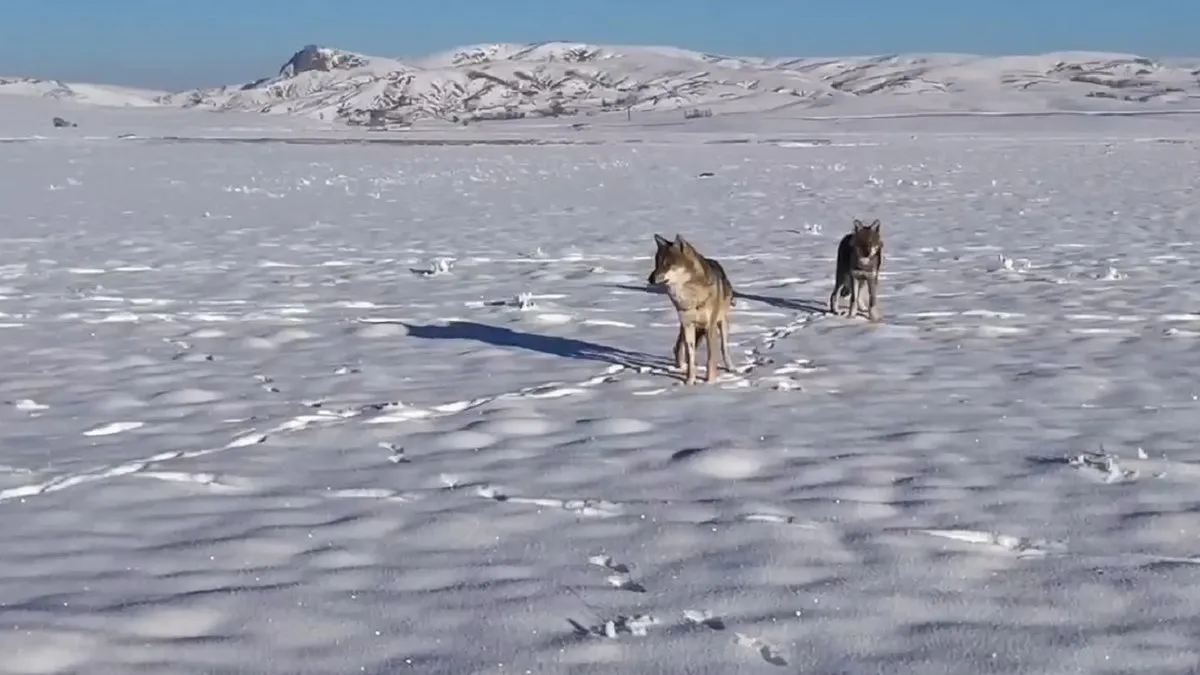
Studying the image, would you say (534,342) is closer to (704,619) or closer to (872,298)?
(872,298)

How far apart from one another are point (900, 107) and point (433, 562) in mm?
105784

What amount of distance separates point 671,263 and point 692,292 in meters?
0.28

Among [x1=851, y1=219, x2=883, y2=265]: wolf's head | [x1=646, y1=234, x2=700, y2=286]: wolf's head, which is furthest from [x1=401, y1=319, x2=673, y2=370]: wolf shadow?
[x1=851, y1=219, x2=883, y2=265]: wolf's head

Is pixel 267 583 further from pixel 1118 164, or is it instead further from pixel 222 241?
pixel 1118 164

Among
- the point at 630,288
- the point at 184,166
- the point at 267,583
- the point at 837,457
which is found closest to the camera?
the point at 267,583

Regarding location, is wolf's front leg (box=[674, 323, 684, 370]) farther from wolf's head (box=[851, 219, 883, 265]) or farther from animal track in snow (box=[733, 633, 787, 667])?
animal track in snow (box=[733, 633, 787, 667])

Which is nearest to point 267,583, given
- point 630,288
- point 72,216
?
point 630,288

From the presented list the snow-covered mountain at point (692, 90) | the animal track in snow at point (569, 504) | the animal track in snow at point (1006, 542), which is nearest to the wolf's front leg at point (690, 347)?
the animal track in snow at point (569, 504)

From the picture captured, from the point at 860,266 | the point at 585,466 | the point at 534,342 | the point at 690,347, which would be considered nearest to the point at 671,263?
the point at 690,347

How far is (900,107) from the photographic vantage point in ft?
347

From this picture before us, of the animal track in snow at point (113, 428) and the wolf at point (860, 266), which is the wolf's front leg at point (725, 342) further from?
the animal track in snow at point (113, 428)

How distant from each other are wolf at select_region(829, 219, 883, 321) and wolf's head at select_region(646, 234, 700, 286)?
284 cm

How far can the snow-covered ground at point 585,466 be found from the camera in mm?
4102

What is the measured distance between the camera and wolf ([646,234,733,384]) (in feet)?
25.7
